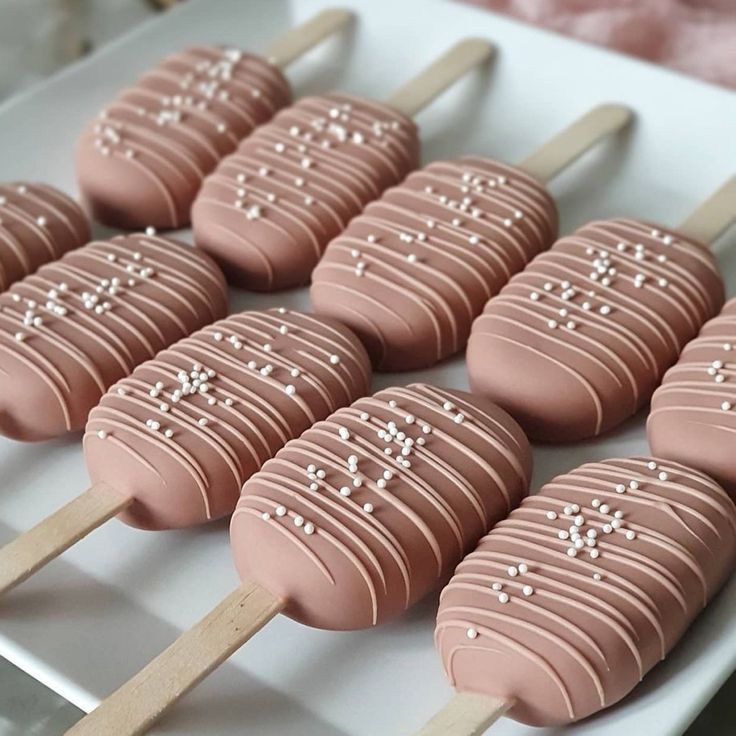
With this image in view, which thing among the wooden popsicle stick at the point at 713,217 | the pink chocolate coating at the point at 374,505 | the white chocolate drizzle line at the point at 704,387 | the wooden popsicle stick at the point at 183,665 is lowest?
the wooden popsicle stick at the point at 183,665

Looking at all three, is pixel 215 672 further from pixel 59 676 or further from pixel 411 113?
pixel 411 113

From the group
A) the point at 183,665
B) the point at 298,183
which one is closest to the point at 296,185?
the point at 298,183

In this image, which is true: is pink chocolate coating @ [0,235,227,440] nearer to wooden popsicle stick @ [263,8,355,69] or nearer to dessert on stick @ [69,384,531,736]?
dessert on stick @ [69,384,531,736]

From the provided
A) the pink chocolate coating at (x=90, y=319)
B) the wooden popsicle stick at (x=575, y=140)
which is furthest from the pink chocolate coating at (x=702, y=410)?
the pink chocolate coating at (x=90, y=319)

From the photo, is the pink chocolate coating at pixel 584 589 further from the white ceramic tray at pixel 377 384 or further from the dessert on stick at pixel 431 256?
the dessert on stick at pixel 431 256

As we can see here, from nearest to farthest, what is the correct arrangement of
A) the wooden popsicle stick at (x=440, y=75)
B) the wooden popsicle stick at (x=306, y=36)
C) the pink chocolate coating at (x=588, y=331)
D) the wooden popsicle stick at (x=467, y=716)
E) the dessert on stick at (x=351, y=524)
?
the wooden popsicle stick at (x=467, y=716) → the dessert on stick at (x=351, y=524) → the pink chocolate coating at (x=588, y=331) → the wooden popsicle stick at (x=440, y=75) → the wooden popsicle stick at (x=306, y=36)

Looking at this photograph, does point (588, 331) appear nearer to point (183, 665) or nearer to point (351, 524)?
point (351, 524)
